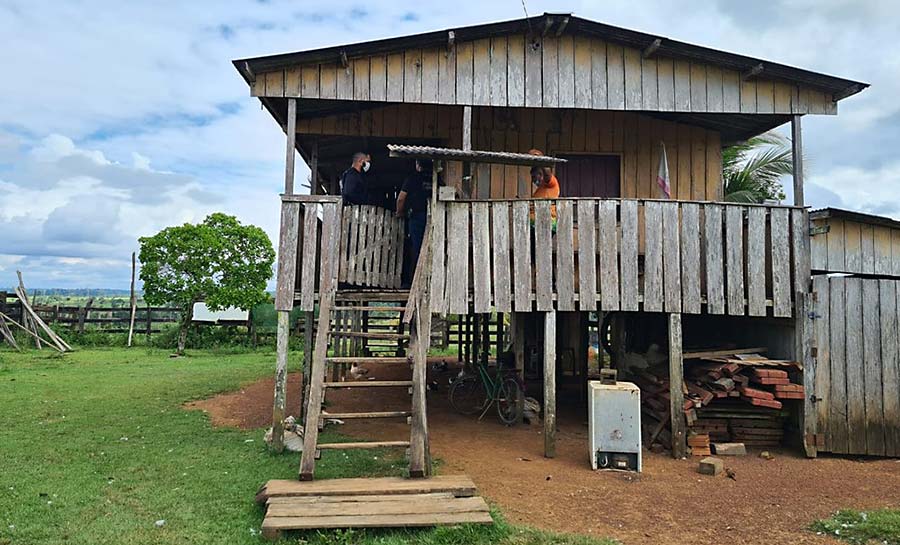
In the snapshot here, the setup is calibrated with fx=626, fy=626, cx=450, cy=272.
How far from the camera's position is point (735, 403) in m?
8.72

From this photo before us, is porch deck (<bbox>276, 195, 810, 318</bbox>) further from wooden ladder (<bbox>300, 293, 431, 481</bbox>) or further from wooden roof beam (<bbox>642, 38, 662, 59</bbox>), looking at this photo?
wooden roof beam (<bbox>642, 38, 662, 59</bbox>)

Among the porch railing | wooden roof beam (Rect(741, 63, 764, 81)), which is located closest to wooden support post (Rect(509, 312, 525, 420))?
the porch railing

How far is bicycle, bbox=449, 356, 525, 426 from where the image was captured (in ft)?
33.9

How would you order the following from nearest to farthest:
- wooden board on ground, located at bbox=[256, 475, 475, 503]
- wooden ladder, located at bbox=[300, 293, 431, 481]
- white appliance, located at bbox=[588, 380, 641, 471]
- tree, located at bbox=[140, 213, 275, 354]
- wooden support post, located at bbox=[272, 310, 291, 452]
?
wooden board on ground, located at bbox=[256, 475, 475, 503] < wooden ladder, located at bbox=[300, 293, 431, 481] < white appliance, located at bbox=[588, 380, 641, 471] < wooden support post, located at bbox=[272, 310, 291, 452] < tree, located at bbox=[140, 213, 275, 354]

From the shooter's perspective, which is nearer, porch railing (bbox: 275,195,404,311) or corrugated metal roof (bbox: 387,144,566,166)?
corrugated metal roof (bbox: 387,144,566,166)

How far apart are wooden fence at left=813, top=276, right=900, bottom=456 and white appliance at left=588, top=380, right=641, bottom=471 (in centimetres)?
286

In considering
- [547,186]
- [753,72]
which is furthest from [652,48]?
[547,186]

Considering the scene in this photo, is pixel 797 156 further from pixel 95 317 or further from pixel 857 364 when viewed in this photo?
pixel 95 317

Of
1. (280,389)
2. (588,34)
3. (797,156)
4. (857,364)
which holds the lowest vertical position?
(280,389)

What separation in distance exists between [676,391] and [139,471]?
22.0ft

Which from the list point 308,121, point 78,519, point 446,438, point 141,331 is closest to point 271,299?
point 141,331

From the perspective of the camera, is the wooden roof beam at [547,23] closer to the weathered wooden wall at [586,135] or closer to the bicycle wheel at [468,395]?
the weathered wooden wall at [586,135]

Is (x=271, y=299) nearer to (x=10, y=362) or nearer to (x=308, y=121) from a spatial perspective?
(x=10, y=362)

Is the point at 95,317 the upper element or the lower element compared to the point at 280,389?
upper
